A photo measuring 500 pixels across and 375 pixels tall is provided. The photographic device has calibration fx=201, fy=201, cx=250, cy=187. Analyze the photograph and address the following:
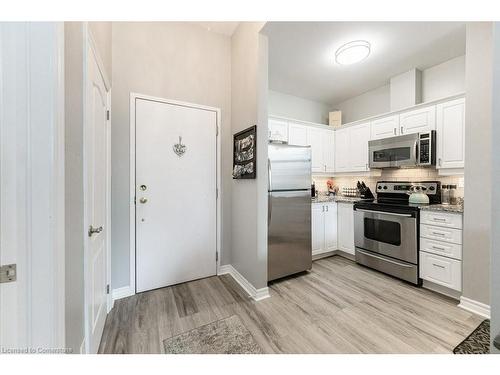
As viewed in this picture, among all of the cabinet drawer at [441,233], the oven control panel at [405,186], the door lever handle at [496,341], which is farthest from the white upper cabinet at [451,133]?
the door lever handle at [496,341]

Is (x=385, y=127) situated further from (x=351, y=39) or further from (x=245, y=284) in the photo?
(x=245, y=284)

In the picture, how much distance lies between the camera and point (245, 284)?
226 cm

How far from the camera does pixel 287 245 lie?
95.9 inches

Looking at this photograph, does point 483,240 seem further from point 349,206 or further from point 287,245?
point 287,245

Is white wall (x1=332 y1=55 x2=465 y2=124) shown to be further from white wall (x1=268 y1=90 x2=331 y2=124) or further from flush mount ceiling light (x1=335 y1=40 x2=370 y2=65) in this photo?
flush mount ceiling light (x1=335 y1=40 x2=370 y2=65)

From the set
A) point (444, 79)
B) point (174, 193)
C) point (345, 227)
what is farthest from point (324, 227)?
point (444, 79)

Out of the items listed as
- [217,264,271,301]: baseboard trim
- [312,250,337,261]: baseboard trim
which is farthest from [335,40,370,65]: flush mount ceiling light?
[217,264,271,301]: baseboard trim

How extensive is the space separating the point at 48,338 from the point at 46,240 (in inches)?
14.9

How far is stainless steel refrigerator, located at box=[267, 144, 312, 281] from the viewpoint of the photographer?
2320mm

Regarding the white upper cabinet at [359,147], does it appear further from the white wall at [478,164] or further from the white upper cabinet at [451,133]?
the white wall at [478,164]

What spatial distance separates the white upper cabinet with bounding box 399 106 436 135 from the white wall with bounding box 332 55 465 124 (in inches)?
18.9

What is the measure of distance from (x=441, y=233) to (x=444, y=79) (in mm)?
2136

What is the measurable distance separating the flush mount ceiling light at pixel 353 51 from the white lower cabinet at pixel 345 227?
6.33 feet
